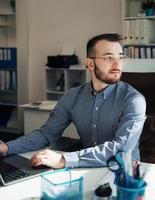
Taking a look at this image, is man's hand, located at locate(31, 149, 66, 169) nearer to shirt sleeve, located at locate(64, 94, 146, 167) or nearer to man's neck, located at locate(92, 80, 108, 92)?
shirt sleeve, located at locate(64, 94, 146, 167)

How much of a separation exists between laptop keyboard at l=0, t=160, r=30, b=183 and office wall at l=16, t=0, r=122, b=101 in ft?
11.2

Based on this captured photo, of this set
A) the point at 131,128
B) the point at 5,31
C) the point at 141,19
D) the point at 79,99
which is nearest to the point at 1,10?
the point at 5,31

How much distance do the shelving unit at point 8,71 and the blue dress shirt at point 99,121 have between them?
10.9 ft

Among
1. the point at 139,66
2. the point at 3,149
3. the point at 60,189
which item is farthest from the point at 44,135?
the point at 139,66

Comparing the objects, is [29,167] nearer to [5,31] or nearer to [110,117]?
[110,117]

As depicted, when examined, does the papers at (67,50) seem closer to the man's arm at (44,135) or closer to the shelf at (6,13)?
the shelf at (6,13)

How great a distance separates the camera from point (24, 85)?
17.2 feet

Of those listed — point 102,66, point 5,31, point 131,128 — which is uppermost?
point 5,31

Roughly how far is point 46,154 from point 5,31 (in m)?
4.28

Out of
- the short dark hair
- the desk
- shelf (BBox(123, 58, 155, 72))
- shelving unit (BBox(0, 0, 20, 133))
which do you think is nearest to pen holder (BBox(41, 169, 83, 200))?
the desk

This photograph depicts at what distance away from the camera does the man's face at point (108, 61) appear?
5.82 feet

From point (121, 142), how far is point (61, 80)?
3401 millimetres

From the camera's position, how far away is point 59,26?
5.00 meters

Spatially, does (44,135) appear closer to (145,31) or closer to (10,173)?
(10,173)
